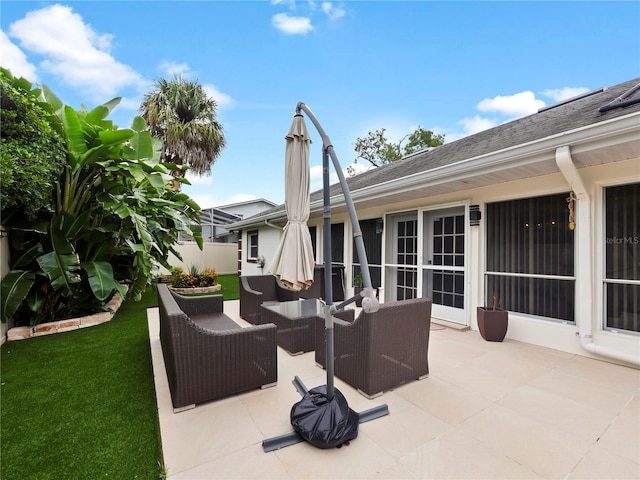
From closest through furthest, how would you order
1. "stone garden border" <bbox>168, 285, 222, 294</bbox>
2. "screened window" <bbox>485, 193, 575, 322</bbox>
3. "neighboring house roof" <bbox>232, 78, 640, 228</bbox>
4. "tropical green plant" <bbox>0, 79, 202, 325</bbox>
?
"neighboring house roof" <bbox>232, 78, 640, 228</bbox>, "screened window" <bbox>485, 193, 575, 322</bbox>, "tropical green plant" <bbox>0, 79, 202, 325</bbox>, "stone garden border" <bbox>168, 285, 222, 294</bbox>

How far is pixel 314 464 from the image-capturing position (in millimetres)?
2098

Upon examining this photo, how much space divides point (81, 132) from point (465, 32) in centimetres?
843

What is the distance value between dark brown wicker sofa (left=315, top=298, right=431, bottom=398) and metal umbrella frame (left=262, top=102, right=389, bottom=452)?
0.39 metres

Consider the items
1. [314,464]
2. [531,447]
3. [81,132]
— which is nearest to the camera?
[314,464]

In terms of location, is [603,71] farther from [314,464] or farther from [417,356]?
[314,464]

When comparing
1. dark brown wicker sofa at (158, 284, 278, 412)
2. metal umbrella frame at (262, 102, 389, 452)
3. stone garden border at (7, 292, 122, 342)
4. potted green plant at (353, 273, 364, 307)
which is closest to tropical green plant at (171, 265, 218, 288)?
stone garden border at (7, 292, 122, 342)

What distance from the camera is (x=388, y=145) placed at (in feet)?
80.4

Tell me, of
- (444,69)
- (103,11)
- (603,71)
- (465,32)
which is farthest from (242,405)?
(603,71)

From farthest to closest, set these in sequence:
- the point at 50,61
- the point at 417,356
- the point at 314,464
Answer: the point at 50,61 < the point at 417,356 < the point at 314,464

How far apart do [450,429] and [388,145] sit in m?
24.4

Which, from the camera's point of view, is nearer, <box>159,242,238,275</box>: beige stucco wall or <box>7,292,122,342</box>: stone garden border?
<box>7,292,122,342</box>: stone garden border

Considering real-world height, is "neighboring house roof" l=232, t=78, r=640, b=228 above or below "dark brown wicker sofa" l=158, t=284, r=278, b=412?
above

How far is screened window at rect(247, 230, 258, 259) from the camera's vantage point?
542 inches

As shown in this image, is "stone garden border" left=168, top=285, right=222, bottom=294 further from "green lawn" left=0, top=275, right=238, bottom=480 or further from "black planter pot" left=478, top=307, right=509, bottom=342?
"black planter pot" left=478, top=307, right=509, bottom=342
